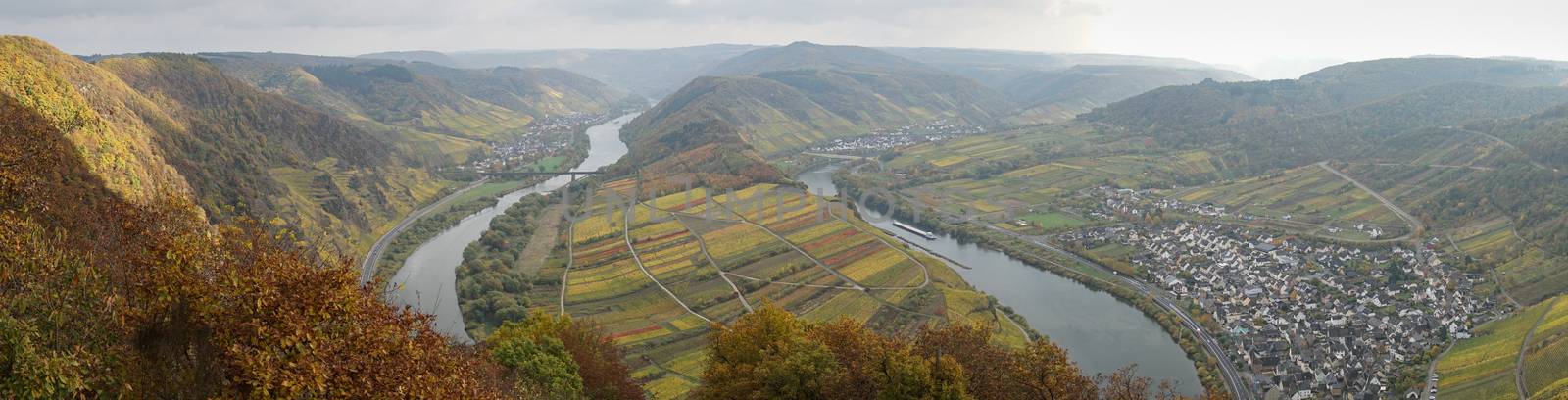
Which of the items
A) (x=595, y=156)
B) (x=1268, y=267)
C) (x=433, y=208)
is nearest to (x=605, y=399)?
(x=1268, y=267)

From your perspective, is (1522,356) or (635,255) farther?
(635,255)

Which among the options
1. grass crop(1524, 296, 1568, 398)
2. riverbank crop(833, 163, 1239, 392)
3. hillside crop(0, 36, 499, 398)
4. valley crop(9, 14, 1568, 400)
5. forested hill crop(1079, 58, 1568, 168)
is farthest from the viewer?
forested hill crop(1079, 58, 1568, 168)

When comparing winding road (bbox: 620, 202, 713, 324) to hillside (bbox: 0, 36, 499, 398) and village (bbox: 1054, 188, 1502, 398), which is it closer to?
village (bbox: 1054, 188, 1502, 398)

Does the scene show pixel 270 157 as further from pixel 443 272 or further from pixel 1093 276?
pixel 1093 276

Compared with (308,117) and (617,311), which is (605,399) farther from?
(308,117)

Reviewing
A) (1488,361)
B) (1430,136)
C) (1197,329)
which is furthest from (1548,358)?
(1430,136)

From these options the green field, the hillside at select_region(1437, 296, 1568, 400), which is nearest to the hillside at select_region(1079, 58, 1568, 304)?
the hillside at select_region(1437, 296, 1568, 400)
